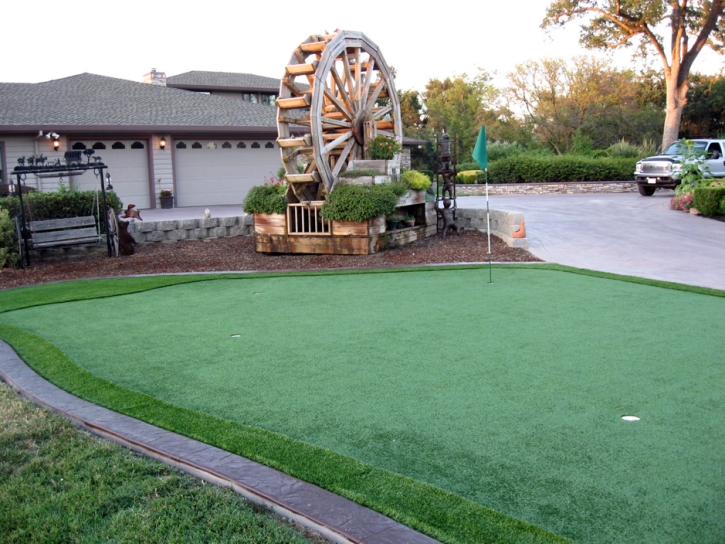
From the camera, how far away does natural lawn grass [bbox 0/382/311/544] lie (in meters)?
2.83

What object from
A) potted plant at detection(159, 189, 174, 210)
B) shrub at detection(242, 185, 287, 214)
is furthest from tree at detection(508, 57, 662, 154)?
shrub at detection(242, 185, 287, 214)

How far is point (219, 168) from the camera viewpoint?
2247 centimetres

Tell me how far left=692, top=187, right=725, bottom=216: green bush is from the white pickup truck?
14.0ft

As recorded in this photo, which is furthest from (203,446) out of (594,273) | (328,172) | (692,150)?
(692,150)

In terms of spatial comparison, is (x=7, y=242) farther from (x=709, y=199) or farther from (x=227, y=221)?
(x=709, y=199)

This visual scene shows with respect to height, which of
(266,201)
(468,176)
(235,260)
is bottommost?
(235,260)

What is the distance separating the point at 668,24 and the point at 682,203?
13554 millimetres

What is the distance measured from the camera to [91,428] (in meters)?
3.96

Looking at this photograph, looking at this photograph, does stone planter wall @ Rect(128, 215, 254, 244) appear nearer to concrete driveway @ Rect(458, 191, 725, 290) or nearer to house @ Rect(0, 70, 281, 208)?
concrete driveway @ Rect(458, 191, 725, 290)

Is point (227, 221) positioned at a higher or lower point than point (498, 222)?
higher

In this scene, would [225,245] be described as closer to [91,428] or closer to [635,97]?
[91,428]

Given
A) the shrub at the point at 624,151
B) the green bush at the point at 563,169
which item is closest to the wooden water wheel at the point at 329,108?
the green bush at the point at 563,169

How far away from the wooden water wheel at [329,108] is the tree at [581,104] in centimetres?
2122

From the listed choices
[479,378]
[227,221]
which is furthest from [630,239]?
[479,378]
